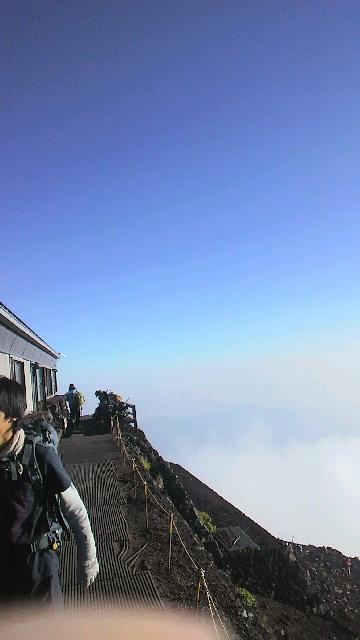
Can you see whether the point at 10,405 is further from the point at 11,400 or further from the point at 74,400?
the point at 74,400

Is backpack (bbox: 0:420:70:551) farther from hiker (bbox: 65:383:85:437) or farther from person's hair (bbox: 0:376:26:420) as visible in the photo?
hiker (bbox: 65:383:85:437)

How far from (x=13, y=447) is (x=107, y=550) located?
5710 mm

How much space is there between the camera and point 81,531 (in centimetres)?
271

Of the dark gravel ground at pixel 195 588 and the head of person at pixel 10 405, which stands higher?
the head of person at pixel 10 405

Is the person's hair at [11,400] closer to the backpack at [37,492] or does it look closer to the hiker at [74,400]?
the backpack at [37,492]

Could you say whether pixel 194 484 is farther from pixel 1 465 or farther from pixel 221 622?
pixel 1 465

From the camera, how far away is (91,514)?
8.91 meters

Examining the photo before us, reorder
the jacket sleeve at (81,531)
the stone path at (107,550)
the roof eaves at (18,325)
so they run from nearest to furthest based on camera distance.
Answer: the jacket sleeve at (81,531) → the stone path at (107,550) → the roof eaves at (18,325)

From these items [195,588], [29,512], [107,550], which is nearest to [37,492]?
[29,512]

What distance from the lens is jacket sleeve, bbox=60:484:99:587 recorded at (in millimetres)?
2678

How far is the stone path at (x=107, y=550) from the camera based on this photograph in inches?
219

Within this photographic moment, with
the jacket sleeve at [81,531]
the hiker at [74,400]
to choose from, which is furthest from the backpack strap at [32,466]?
the hiker at [74,400]

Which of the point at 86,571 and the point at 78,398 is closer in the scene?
the point at 86,571

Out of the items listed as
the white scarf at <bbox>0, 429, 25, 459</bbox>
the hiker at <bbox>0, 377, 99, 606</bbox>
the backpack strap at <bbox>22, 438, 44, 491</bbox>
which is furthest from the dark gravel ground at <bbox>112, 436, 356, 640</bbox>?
the white scarf at <bbox>0, 429, 25, 459</bbox>
